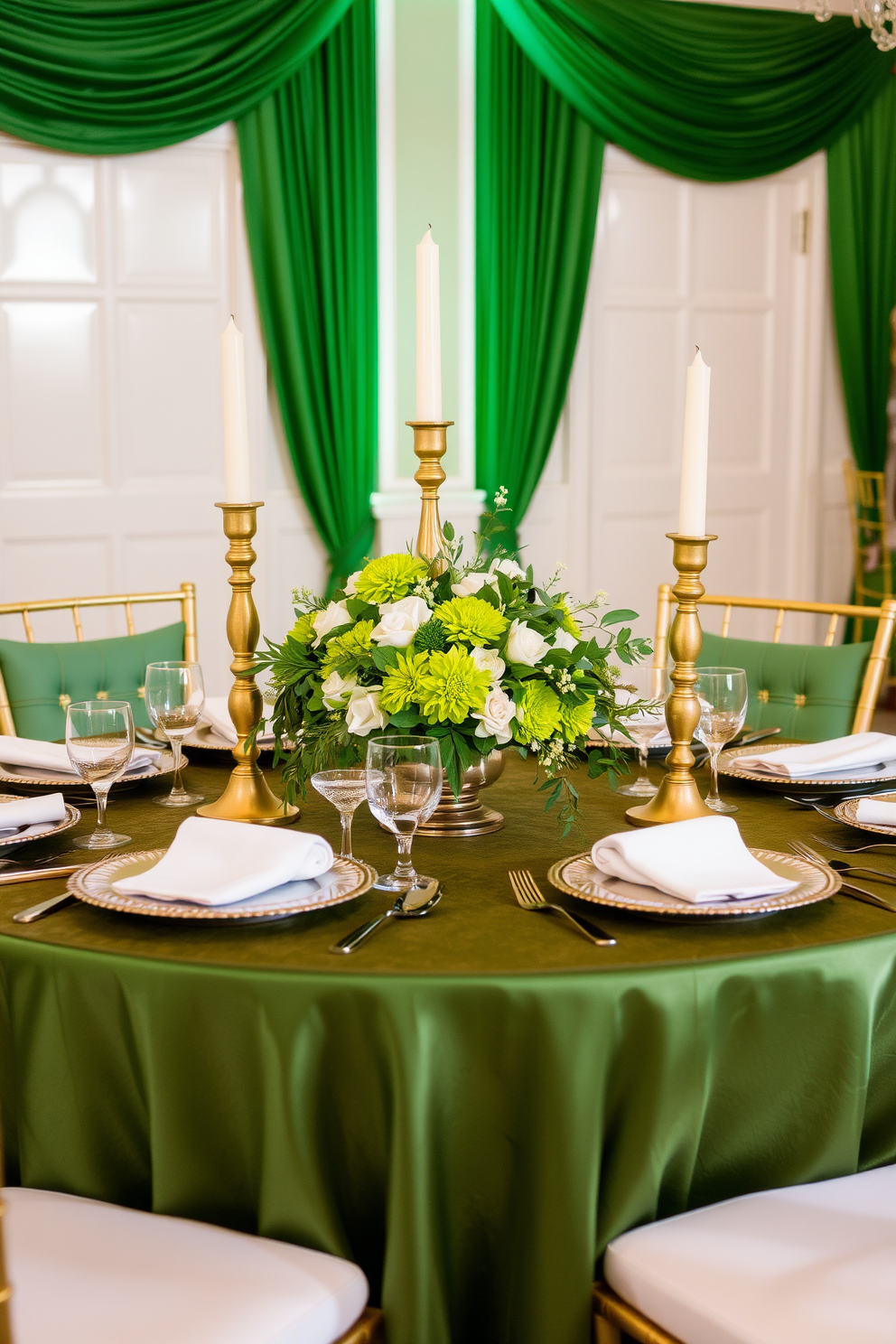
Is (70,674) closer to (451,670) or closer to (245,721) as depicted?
(245,721)

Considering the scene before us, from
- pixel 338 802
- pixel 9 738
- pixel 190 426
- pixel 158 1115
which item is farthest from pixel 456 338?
A: pixel 158 1115

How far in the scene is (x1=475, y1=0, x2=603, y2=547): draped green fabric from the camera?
4621 mm

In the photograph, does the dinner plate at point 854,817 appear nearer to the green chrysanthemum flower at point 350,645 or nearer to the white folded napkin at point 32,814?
the green chrysanthemum flower at point 350,645

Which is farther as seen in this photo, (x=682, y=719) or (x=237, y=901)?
(x=682, y=719)

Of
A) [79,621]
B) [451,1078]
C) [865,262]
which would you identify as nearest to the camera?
[451,1078]

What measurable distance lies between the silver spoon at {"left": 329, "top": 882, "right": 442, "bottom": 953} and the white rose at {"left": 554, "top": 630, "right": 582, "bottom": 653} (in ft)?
1.12

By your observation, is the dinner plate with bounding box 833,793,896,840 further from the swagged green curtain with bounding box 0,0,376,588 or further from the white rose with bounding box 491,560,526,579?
the swagged green curtain with bounding box 0,0,376,588

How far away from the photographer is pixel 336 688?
1570 millimetres

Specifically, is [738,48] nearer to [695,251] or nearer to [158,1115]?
[695,251]

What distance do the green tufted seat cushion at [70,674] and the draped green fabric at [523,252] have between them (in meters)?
2.18

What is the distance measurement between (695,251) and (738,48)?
743mm

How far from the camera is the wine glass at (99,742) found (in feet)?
5.31

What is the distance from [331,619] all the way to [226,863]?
35 cm

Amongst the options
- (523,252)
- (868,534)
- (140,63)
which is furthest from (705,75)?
(140,63)
